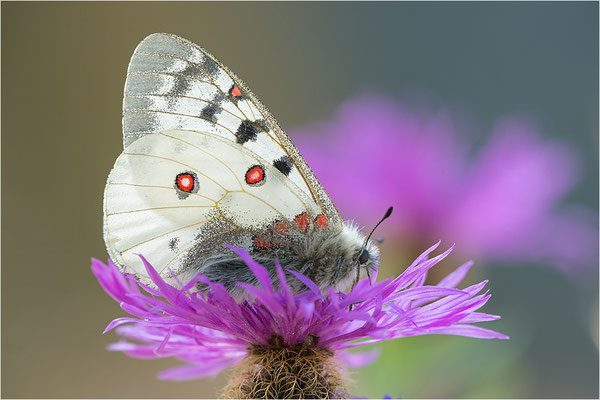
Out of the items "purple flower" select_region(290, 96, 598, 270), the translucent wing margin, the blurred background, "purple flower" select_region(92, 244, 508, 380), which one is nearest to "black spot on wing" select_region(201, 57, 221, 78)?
the translucent wing margin

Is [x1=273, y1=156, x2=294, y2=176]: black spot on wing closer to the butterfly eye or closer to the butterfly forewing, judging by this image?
the butterfly forewing

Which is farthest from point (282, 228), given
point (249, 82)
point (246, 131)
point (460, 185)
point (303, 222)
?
point (249, 82)

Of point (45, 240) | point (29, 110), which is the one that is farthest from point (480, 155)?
point (29, 110)

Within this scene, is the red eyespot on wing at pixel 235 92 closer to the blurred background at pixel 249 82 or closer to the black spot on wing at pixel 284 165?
the black spot on wing at pixel 284 165

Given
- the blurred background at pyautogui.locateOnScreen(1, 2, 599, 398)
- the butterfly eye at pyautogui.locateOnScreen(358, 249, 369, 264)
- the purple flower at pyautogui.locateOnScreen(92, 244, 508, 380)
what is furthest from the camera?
the blurred background at pyautogui.locateOnScreen(1, 2, 599, 398)

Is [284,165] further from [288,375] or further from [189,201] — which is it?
[288,375]

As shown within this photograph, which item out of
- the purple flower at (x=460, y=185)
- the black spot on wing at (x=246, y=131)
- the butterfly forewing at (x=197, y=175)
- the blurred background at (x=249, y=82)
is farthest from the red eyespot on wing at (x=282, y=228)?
the blurred background at (x=249, y=82)

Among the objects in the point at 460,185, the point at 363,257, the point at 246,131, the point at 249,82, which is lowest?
the point at 363,257
